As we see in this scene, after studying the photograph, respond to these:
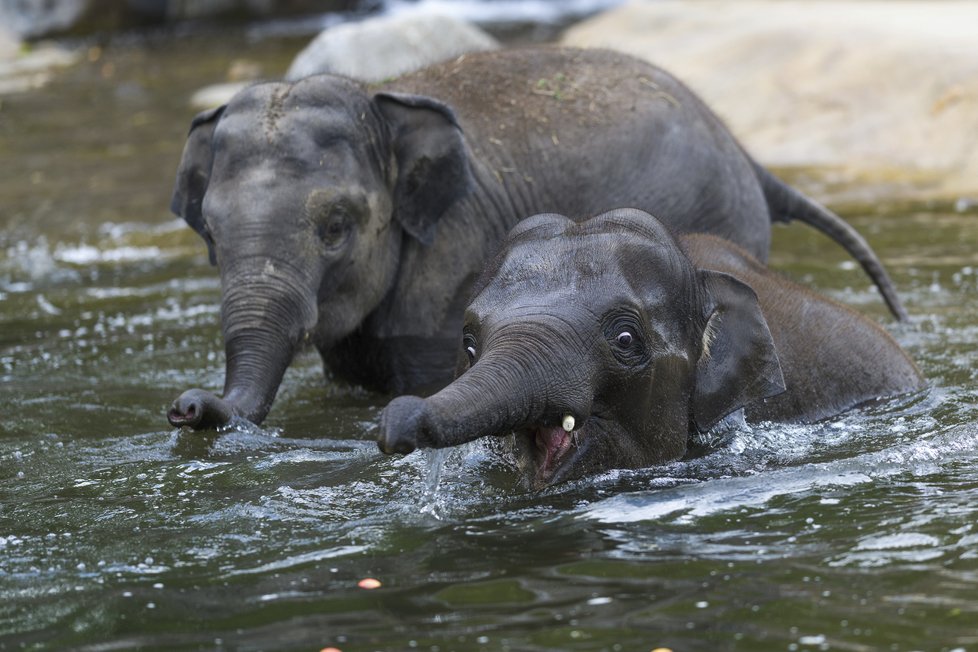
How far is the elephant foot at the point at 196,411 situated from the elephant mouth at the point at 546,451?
144 centimetres

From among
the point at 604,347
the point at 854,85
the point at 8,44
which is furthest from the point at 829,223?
the point at 8,44

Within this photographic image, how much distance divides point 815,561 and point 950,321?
4.44 metres

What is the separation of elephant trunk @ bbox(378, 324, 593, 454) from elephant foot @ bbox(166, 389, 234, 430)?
5.39ft

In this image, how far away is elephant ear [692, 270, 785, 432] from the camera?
20.5 feet

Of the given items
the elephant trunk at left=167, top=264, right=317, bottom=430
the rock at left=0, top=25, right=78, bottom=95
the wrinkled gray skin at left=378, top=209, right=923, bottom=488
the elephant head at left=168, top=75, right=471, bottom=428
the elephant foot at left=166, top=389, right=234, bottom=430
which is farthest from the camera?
the rock at left=0, top=25, right=78, bottom=95

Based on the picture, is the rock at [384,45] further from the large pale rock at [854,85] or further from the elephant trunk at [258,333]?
the elephant trunk at [258,333]

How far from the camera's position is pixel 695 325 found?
6246mm

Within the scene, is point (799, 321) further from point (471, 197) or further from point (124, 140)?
point (124, 140)

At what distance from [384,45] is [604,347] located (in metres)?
12.9

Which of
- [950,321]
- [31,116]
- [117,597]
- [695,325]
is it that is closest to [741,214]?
[950,321]

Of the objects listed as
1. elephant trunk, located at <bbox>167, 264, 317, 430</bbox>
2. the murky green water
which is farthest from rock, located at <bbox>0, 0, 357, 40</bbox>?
elephant trunk, located at <bbox>167, 264, 317, 430</bbox>

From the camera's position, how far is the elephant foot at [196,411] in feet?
22.0

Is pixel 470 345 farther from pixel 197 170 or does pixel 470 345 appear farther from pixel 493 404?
pixel 197 170

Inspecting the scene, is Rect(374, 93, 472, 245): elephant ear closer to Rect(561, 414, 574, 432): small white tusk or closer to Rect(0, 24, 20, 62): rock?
Rect(561, 414, 574, 432): small white tusk
